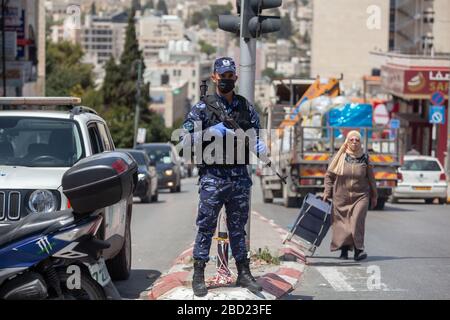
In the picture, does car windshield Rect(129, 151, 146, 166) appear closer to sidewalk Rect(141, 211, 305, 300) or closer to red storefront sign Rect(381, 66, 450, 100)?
sidewalk Rect(141, 211, 305, 300)

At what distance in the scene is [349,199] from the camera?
46.4 ft

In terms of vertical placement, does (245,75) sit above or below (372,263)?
above

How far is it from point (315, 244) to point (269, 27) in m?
3.30

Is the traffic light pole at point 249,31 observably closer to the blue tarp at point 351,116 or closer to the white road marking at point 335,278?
the white road marking at point 335,278

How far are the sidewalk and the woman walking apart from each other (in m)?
0.63

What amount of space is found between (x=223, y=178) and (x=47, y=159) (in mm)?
2083

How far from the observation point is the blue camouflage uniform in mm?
9188

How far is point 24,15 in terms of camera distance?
4300 cm

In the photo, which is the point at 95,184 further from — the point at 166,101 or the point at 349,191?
the point at 166,101

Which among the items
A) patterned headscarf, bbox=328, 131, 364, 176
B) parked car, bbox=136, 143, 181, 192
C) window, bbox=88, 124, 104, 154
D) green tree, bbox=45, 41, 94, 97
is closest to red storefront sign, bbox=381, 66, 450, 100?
parked car, bbox=136, 143, 181, 192

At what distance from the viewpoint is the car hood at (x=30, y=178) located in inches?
372

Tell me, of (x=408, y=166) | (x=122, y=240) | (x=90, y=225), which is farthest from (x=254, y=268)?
(x=408, y=166)

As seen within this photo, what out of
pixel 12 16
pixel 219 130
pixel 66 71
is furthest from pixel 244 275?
pixel 66 71
